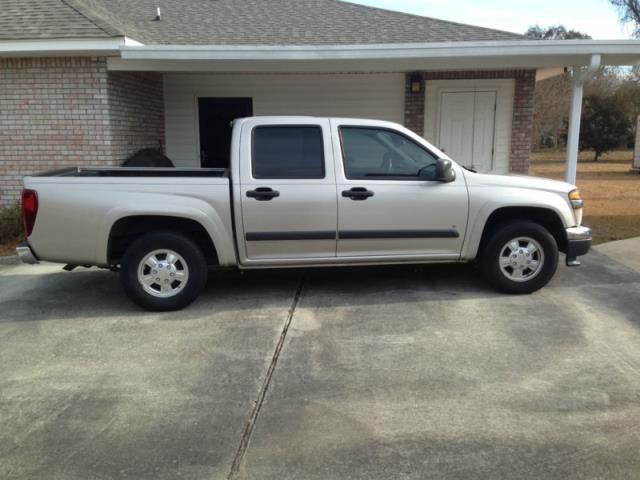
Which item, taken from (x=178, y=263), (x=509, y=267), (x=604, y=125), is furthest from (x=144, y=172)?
(x=604, y=125)

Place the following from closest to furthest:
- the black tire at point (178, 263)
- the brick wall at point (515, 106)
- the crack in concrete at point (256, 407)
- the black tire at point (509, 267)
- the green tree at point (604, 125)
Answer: the crack in concrete at point (256, 407), the black tire at point (178, 263), the black tire at point (509, 267), the brick wall at point (515, 106), the green tree at point (604, 125)

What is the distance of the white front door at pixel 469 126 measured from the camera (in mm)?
11161

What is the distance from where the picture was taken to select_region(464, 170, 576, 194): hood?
5.95 m

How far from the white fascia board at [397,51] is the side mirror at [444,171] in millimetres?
3177

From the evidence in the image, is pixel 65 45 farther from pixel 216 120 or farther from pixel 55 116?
pixel 216 120

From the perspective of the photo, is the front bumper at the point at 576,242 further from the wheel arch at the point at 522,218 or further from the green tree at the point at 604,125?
the green tree at the point at 604,125

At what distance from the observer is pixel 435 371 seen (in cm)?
432

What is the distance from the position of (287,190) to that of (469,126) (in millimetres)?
6613

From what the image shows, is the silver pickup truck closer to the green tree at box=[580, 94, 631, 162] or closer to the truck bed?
the truck bed

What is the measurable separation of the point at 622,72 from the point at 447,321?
40.8 meters

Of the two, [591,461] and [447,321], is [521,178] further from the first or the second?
[591,461]

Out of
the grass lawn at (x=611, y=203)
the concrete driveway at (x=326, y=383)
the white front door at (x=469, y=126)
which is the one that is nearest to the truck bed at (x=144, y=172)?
the concrete driveway at (x=326, y=383)

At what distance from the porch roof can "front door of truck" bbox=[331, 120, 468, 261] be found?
2.87 metres

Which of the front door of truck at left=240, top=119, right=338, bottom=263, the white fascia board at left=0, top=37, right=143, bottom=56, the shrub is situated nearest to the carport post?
the front door of truck at left=240, top=119, right=338, bottom=263
